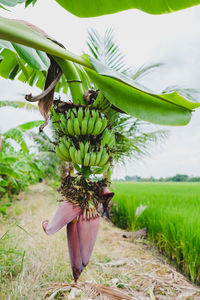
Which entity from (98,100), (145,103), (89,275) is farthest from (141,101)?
(89,275)

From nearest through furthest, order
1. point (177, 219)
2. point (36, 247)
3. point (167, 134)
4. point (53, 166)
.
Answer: point (36, 247) < point (177, 219) < point (167, 134) < point (53, 166)

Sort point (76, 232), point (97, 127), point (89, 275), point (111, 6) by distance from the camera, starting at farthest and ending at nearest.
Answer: point (89, 275)
point (111, 6)
point (97, 127)
point (76, 232)

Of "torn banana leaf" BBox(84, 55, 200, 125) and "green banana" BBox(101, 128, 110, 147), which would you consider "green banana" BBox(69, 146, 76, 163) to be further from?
"torn banana leaf" BBox(84, 55, 200, 125)

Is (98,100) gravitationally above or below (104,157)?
above

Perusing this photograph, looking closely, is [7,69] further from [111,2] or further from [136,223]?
[136,223]

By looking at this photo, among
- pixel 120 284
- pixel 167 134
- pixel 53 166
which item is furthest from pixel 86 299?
pixel 53 166

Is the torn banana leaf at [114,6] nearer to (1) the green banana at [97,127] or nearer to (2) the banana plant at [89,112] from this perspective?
(2) the banana plant at [89,112]

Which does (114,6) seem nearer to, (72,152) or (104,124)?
(104,124)

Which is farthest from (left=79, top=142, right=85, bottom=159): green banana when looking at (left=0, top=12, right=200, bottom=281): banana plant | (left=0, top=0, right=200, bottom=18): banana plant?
(left=0, top=0, right=200, bottom=18): banana plant

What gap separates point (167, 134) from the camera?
527cm

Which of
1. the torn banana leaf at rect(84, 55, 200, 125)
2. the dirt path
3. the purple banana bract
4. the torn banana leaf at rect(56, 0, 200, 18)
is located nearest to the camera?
the purple banana bract

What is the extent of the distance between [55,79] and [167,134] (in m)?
4.83

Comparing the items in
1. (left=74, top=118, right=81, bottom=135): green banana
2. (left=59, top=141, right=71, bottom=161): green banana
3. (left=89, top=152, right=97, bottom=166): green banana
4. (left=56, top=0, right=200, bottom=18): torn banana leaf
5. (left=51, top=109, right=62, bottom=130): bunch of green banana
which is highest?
(left=56, top=0, right=200, bottom=18): torn banana leaf

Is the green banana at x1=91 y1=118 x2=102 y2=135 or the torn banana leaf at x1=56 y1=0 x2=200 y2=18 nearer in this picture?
the green banana at x1=91 y1=118 x2=102 y2=135
